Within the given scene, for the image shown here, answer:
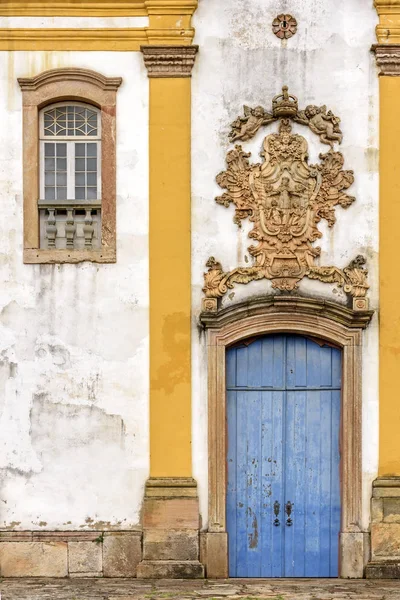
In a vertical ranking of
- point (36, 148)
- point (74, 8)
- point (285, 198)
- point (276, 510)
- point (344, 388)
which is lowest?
point (276, 510)

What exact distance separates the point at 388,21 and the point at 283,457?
17.0 feet

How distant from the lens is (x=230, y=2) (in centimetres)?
1327

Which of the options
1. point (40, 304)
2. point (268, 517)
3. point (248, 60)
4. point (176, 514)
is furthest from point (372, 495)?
point (248, 60)

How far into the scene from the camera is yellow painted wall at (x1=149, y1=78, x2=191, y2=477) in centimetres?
1305

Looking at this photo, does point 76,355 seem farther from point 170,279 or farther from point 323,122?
point 323,122

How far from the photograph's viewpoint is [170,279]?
43.1 feet

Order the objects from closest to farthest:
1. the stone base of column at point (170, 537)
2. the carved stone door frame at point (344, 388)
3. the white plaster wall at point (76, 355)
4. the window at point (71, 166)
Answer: the stone base of column at point (170, 537) → the carved stone door frame at point (344, 388) → the white plaster wall at point (76, 355) → the window at point (71, 166)

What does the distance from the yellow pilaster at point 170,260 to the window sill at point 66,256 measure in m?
0.51

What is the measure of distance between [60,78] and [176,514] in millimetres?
5184

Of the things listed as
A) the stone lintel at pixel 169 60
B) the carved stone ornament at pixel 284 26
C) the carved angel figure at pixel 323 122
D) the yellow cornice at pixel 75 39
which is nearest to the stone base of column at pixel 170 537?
the carved angel figure at pixel 323 122

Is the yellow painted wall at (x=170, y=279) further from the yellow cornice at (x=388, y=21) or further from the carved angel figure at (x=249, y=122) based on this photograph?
the yellow cornice at (x=388, y=21)

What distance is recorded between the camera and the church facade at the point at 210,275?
13.1 metres

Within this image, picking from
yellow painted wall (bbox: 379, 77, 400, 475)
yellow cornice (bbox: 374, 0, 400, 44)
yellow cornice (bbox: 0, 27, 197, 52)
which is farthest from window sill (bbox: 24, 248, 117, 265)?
yellow cornice (bbox: 374, 0, 400, 44)

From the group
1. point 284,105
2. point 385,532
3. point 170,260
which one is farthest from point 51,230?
point 385,532
